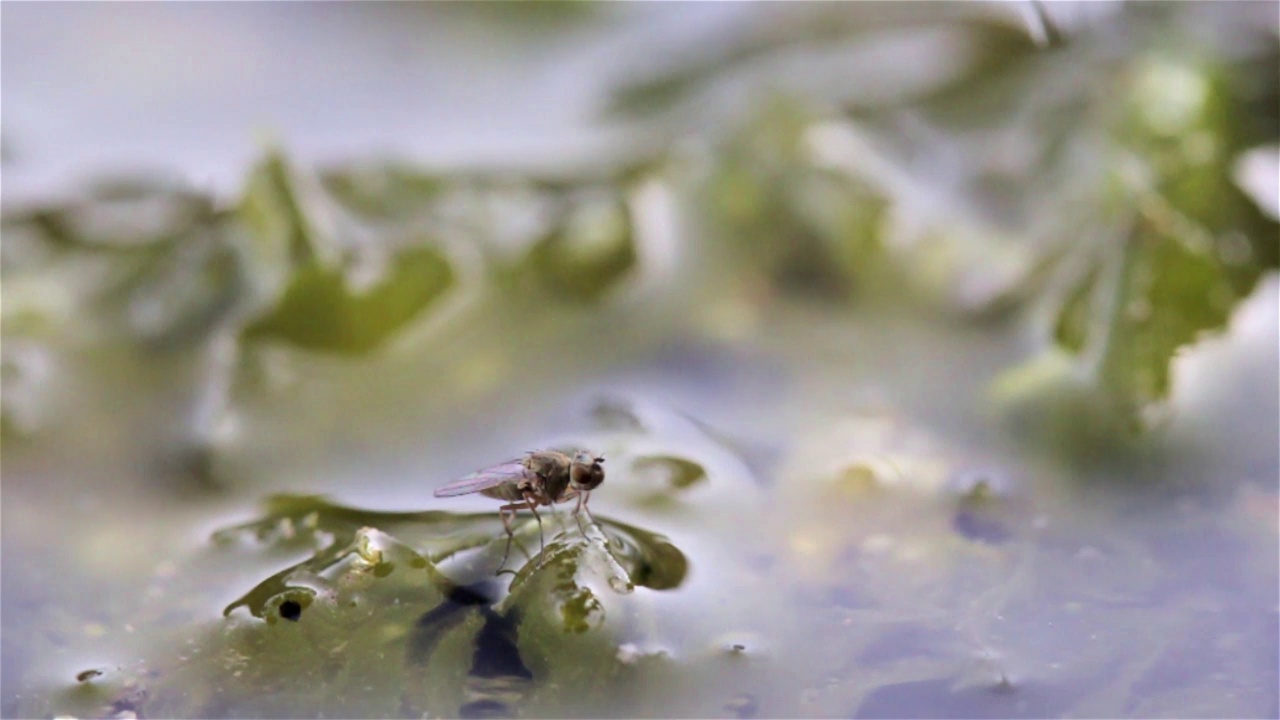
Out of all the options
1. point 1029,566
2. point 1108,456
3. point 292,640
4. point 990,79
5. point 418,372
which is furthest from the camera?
point 990,79

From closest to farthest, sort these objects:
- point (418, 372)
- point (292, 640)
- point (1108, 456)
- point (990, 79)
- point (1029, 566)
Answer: point (292, 640), point (1029, 566), point (1108, 456), point (418, 372), point (990, 79)

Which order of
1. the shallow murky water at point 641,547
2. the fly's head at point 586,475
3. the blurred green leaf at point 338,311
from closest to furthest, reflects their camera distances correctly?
1. the shallow murky water at point 641,547
2. the fly's head at point 586,475
3. the blurred green leaf at point 338,311

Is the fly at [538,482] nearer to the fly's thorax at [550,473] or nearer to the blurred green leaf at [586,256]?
the fly's thorax at [550,473]

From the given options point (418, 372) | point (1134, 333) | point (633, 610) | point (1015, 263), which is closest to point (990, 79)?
point (1015, 263)

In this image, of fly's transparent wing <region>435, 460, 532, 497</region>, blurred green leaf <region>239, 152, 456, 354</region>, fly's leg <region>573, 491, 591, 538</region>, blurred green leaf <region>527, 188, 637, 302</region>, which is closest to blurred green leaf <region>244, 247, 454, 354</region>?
blurred green leaf <region>239, 152, 456, 354</region>

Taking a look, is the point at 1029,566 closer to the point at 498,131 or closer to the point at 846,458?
the point at 846,458

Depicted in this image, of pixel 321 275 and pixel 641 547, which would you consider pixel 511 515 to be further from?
pixel 321 275

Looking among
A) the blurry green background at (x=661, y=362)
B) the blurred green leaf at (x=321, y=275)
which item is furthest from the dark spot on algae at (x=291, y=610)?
the blurred green leaf at (x=321, y=275)
